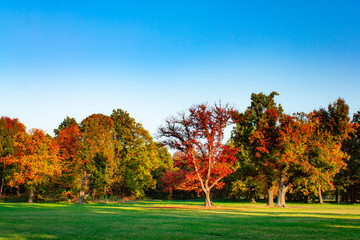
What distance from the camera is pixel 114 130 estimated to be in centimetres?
5331

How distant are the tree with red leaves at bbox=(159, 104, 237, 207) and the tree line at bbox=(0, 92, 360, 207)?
117mm

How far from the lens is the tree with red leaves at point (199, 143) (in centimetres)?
3303

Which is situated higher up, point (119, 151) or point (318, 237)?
point (119, 151)

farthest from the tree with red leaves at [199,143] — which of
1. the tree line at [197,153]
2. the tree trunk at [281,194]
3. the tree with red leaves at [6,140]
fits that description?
the tree with red leaves at [6,140]

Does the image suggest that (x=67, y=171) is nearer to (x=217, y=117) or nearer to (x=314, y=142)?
(x=217, y=117)

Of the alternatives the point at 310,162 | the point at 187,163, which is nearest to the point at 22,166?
the point at 187,163

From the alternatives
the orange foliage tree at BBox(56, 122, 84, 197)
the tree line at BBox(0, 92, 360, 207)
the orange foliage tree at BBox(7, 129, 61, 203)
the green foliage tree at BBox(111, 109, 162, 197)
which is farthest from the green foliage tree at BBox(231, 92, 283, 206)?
the orange foliage tree at BBox(7, 129, 61, 203)

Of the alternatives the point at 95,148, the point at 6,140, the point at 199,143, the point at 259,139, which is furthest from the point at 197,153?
the point at 6,140

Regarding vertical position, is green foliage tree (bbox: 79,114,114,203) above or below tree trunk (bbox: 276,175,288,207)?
above

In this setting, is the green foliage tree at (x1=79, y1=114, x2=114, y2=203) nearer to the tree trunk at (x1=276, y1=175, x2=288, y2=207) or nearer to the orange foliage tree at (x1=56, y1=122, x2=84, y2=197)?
the orange foliage tree at (x1=56, y1=122, x2=84, y2=197)

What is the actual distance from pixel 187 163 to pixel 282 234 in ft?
77.3

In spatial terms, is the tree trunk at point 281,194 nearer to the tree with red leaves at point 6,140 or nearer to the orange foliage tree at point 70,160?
the orange foliage tree at point 70,160

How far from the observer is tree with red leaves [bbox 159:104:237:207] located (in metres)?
33.0

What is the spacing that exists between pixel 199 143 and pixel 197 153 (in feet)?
4.76
